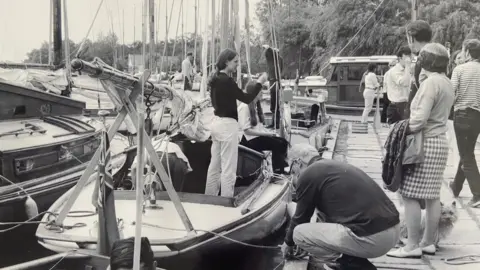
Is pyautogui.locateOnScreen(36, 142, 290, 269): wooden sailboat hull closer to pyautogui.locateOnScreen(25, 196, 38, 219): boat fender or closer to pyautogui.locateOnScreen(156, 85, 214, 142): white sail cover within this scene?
pyautogui.locateOnScreen(25, 196, 38, 219): boat fender

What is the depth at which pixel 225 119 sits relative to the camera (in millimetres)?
6066

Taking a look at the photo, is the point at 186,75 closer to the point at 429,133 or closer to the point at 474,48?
the point at 474,48

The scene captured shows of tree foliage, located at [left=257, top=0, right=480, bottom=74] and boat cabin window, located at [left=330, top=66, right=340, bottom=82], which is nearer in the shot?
boat cabin window, located at [left=330, top=66, right=340, bottom=82]

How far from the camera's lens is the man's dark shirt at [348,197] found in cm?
415

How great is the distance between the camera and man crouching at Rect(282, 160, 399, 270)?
13.6ft

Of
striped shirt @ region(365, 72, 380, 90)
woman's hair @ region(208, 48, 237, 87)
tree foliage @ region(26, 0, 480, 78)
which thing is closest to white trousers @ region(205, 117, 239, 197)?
woman's hair @ region(208, 48, 237, 87)

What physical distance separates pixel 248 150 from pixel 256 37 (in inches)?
864

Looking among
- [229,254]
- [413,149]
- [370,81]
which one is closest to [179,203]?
[229,254]

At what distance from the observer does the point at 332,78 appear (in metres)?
19.5

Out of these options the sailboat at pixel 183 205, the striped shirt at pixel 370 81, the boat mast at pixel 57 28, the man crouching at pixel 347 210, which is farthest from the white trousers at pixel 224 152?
the boat mast at pixel 57 28

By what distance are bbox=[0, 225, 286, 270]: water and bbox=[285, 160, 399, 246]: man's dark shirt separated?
1109 millimetres

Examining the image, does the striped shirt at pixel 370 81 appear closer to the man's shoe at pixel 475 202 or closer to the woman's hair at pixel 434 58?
the man's shoe at pixel 475 202

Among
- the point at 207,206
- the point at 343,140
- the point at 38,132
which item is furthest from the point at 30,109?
the point at 343,140

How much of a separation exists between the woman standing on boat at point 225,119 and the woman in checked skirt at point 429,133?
1894 millimetres
